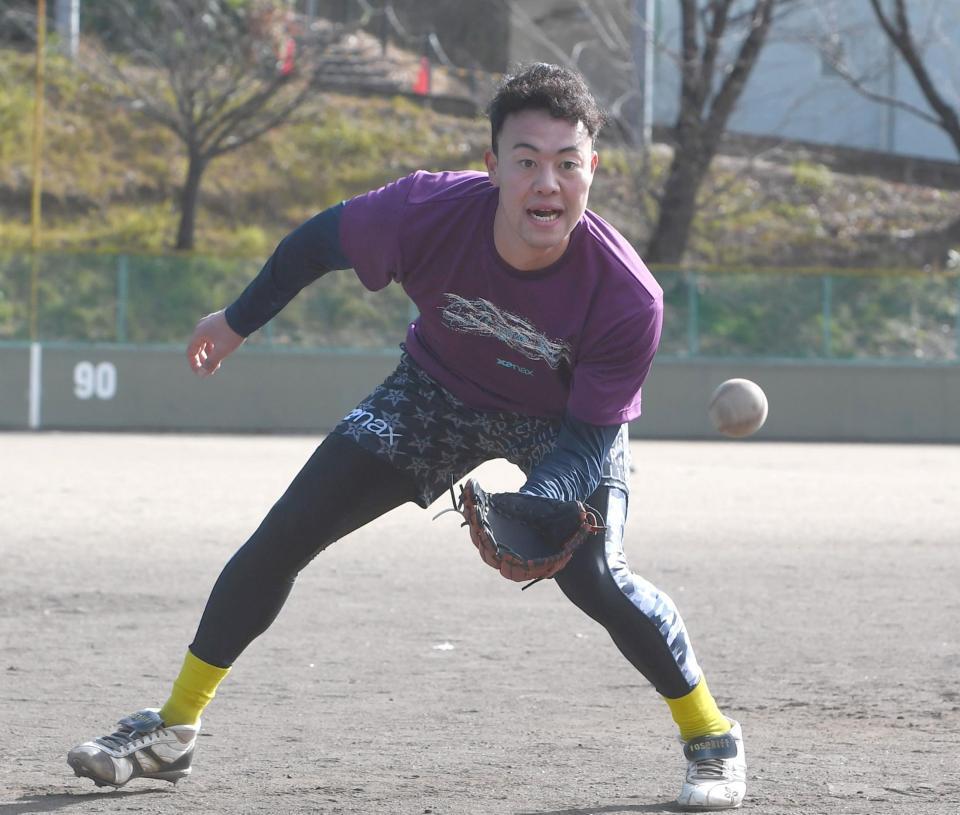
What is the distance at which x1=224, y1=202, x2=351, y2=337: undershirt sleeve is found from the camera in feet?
14.3

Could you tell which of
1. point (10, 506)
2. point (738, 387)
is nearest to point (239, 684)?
point (738, 387)

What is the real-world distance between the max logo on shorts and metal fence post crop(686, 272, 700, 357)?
60.8ft

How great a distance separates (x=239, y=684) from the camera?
5891 mm

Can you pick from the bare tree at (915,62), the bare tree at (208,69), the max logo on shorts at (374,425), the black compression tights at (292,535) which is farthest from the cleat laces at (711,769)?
the bare tree at (915,62)

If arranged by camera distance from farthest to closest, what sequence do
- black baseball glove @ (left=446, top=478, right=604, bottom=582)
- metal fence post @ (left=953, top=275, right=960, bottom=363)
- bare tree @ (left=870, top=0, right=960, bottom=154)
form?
bare tree @ (left=870, top=0, right=960, bottom=154) < metal fence post @ (left=953, top=275, right=960, bottom=363) < black baseball glove @ (left=446, top=478, right=604, bottom=582)

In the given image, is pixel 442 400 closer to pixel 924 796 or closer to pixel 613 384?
pixel 613 384

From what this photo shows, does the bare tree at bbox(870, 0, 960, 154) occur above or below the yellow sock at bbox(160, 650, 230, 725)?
above

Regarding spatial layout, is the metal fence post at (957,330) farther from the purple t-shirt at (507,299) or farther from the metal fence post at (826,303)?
the purple t-shirt at (507,299)

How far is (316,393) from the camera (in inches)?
875

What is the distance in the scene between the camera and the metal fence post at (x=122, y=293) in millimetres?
22016

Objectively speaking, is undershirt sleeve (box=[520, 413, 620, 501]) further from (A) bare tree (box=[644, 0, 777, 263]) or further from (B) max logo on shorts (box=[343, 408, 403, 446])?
(A) bare tree (box=[644, 0, 777, 263])

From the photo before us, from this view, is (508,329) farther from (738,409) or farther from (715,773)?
(738,409)

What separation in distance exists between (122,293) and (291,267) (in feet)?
60.0

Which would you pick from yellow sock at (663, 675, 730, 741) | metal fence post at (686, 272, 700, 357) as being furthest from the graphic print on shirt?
metal fence post at (686, 272, 700, 357)
